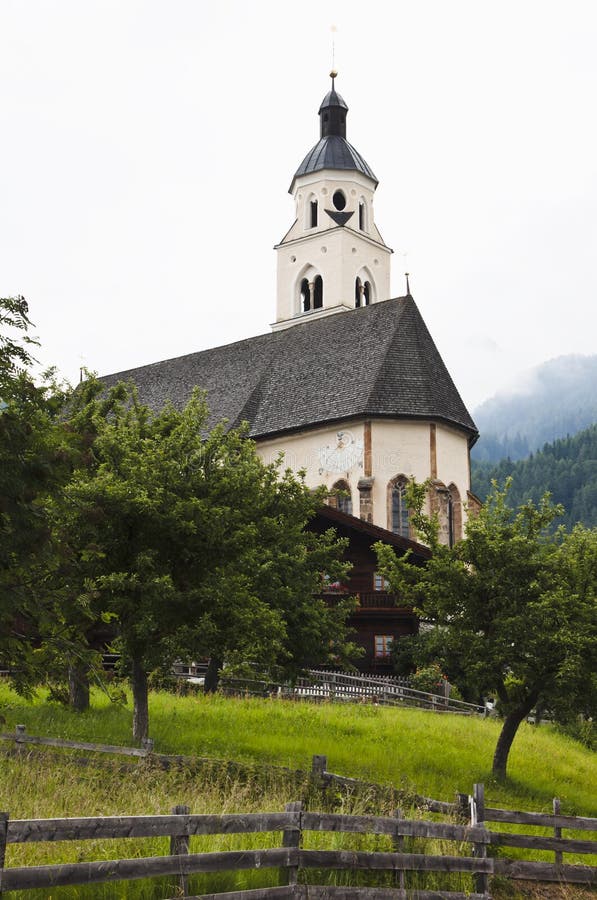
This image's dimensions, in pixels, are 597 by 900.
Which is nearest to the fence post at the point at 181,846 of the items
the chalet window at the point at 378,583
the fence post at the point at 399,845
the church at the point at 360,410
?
the fence post at the point at 399,845

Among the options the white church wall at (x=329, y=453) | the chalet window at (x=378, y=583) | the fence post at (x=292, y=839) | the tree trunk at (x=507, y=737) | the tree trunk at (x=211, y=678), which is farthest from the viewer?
the white church wall at (x=329, y=453)

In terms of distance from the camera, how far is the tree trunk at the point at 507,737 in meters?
22.0

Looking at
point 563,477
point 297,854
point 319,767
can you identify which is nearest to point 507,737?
point 319,767

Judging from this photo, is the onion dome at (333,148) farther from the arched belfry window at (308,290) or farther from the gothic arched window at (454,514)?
the gothic arched window at (454,514)

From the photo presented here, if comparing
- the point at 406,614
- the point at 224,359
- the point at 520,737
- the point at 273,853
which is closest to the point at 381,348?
the point at 224,359

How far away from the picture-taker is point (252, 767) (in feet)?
53.6

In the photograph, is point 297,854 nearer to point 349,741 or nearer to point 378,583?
point 349,741

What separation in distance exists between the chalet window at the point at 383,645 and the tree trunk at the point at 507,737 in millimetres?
16528

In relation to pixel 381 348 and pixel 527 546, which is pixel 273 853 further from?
pixel 381 348

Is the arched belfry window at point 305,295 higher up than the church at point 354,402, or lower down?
higher up

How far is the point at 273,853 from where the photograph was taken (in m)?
9.16

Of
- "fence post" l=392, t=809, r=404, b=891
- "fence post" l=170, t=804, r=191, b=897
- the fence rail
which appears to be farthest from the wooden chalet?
"fence post" l=170, t=804, r=191, b=897

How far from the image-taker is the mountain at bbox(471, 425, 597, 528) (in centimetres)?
16638

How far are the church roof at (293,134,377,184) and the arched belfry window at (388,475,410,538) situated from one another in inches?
1305
